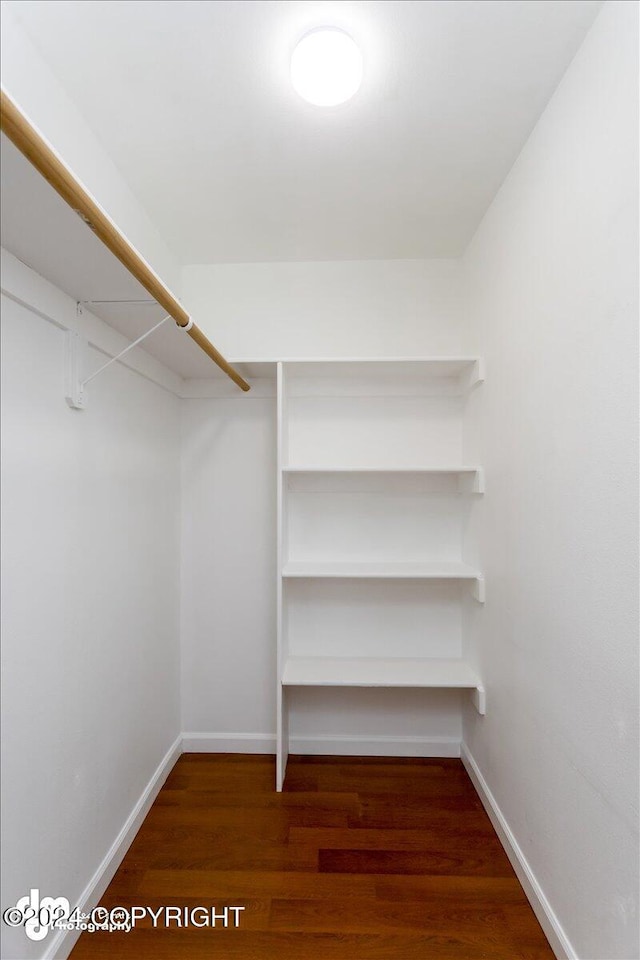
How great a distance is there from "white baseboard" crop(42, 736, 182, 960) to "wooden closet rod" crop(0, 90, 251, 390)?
1.85 m

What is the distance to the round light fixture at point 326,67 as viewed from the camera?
1319 millimetres

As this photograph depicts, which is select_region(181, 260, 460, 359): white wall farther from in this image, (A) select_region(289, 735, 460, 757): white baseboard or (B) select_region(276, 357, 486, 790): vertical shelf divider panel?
(A) select_region(289, 735, 460, 757): white baseboard

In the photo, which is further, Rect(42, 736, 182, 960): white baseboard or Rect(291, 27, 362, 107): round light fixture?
Rect(42, 736, 182, 960): white baseboard

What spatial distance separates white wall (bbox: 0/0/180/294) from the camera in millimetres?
1256

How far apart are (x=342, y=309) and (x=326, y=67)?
1.29 m

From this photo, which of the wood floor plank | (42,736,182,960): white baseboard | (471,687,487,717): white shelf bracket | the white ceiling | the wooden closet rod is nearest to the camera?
the wooden closet rod

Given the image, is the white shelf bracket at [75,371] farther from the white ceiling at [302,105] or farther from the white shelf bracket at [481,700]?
the white shelf bracket at [481,700]

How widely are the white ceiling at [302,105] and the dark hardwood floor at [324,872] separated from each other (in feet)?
8.43

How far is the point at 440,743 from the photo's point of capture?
103 inches

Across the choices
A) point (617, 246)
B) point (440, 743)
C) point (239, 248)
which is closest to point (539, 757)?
point (440, 743)

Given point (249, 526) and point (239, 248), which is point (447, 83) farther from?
point (249, 526)

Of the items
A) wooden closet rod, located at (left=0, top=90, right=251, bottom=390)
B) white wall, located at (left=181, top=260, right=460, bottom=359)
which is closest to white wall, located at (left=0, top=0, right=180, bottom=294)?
wooden closet rod, located at (left=0, top=90, right=251, bottom=390)

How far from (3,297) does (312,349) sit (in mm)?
1576

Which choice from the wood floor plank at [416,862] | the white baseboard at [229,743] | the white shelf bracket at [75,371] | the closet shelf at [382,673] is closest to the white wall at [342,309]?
the white shelf bracket at [75,371]
